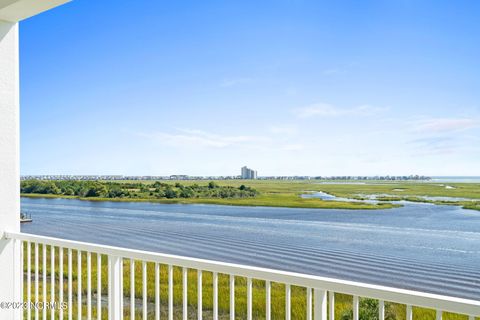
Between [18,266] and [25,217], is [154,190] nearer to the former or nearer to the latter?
[25,217]

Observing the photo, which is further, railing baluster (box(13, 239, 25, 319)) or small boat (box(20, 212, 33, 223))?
small boat (box(20, 212, 33, 223))

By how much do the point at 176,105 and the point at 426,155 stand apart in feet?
49.2

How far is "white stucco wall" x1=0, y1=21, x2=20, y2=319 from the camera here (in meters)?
3.24

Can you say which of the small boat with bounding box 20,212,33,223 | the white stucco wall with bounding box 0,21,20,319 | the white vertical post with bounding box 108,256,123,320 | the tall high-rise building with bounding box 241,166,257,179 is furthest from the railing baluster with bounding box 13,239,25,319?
the tall high-rise building with bounding box 241,166,257,179

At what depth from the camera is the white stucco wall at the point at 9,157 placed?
3238 millimetres

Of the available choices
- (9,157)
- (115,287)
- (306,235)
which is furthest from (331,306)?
(306,235)

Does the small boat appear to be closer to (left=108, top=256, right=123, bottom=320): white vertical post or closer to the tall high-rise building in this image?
the tall high-rise building

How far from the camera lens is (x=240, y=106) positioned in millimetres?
28094

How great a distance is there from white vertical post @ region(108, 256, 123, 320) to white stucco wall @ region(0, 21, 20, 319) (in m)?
1.20

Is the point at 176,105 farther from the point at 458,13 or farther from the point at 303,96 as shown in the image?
the point at 458,13

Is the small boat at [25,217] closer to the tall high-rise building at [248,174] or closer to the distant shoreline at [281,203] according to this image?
the distant shoreline at [281,203]

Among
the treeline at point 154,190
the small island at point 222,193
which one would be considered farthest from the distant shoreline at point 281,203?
the treeline at point 154,190

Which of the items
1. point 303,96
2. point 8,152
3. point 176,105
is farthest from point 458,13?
point 8,152

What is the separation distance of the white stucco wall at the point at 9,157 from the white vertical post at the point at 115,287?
1204mm
